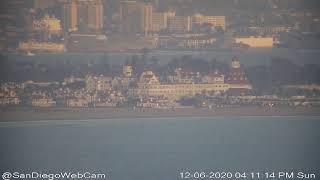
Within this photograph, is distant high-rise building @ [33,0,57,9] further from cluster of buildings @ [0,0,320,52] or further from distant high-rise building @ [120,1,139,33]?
distant high-rise building @ [120,1,139,33]

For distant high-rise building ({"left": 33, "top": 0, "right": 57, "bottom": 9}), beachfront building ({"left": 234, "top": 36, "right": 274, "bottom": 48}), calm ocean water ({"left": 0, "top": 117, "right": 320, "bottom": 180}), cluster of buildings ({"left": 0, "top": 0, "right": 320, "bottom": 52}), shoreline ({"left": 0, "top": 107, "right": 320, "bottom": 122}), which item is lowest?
calm ocean water ({"left": 0, "top": 117, "right": 320, "bottom": 180})

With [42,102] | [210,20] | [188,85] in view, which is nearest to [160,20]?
[210,20]

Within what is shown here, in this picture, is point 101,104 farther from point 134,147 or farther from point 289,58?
point 289,58

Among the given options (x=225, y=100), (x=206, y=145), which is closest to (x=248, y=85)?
(x=225, y=100)

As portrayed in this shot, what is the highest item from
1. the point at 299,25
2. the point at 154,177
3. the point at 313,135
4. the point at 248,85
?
the point at 299,25

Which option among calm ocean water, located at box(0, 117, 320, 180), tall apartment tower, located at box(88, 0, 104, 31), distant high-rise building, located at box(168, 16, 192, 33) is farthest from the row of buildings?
calm ocean water, located at box(0, 117, 320, 180)

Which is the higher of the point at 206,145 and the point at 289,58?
the point at 289,58
